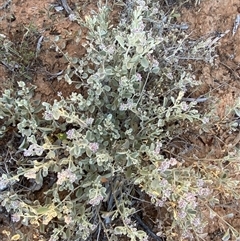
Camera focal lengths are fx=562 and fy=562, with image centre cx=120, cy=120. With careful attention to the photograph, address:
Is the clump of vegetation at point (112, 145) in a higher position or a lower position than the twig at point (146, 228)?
higher

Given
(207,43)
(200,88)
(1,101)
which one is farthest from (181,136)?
(1,101)

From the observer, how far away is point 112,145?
2.17 meters

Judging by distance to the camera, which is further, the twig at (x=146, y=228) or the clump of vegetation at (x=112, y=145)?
the twig at (x=146, y=228)

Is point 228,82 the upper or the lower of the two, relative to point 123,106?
lower

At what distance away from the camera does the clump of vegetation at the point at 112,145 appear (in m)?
2.03

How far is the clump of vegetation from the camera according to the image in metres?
2.03

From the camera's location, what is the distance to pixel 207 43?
2.35m

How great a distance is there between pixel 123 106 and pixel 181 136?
46 centimetres

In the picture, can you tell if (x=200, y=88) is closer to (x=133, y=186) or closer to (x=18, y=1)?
(x=133, y=186)

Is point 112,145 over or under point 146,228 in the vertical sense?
over

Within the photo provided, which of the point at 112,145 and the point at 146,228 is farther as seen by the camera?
the point at 146,228

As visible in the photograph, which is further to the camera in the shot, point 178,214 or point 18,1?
point 18,1

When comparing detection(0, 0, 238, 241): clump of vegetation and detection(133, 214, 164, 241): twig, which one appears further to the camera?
detection(133, 214, 164, 241): twig

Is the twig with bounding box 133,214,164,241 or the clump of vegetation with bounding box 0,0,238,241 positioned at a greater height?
the clump of vegetation with bounding box 0,0,238,241
